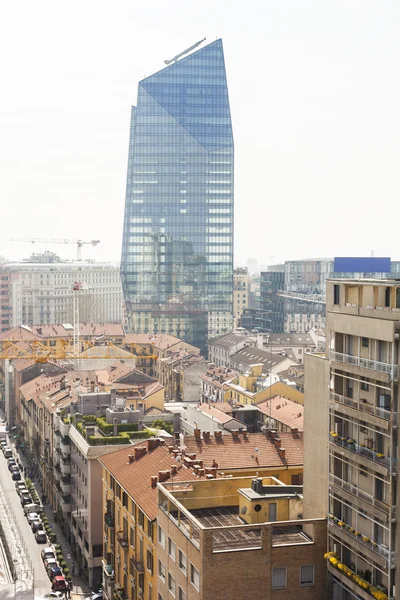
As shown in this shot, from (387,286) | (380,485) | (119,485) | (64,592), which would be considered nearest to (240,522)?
(380,485)

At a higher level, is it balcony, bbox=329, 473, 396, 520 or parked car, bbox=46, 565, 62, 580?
balcony, bbox=329, 473, 396, 520

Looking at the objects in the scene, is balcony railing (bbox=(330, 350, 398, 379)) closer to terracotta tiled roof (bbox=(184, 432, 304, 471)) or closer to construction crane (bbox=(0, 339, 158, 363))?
terracotta tiled roof (bbox=(184, 432, 304, 471))

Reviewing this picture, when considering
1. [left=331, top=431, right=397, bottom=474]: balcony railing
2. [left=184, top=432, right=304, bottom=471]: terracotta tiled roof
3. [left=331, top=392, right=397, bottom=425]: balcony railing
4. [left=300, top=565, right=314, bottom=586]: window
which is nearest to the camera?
[left=331, top=431, right=397, bottom=474]: balcony railing

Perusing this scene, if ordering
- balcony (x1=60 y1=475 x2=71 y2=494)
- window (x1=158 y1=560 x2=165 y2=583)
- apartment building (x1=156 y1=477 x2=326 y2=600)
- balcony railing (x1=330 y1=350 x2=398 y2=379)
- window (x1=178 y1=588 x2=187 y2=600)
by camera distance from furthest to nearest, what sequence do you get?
balcony (x1=60 y1=475 x2=71 y2=494), window (x1=158 y1=560 x2=165 y2=583), window (x1=178 y1=588 x2=187 y2=600), apartment building (x1=156 y1=477 x2=326 y2=600), balcony railing (x1=330 y1=350 x2=398 y2=379)

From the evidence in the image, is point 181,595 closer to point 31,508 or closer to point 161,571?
point 161,571

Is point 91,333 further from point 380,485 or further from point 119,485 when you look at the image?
point 380,485

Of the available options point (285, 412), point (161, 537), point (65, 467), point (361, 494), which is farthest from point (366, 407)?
point (285, 412)

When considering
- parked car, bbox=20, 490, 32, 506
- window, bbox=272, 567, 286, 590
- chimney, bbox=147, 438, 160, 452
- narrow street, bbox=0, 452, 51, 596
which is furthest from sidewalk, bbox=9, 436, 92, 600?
window, bbox=272, 567, 286, 590
